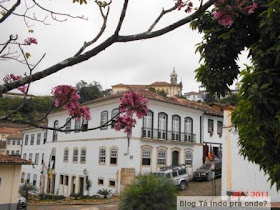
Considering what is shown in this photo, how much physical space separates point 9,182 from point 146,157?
11135 millimetres

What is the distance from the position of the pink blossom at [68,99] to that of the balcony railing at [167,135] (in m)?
22.7

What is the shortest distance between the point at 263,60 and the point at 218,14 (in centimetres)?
316

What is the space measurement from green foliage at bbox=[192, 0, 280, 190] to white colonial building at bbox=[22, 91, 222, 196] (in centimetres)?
1696

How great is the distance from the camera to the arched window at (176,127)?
28.3 meters

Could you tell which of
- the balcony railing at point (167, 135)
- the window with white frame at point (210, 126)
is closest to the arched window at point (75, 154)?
the balcony railing at point (167, 135)

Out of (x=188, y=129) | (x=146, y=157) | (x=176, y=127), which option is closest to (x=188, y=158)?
(x=188, y=129)

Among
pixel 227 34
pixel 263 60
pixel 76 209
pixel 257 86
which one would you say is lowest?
pixel 76 209

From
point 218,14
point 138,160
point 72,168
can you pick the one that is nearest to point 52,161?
point 72,168

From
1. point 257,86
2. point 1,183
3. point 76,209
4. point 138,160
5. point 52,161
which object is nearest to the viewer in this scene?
point 257,86

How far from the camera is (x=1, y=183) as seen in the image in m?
17.5

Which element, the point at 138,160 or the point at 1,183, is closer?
the point at 1,183

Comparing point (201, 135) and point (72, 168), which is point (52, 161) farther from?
point (201, 135)

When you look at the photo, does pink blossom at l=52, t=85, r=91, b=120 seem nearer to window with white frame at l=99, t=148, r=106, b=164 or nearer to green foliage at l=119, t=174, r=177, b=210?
green foliage at l=119, t=174, r=177, b=210

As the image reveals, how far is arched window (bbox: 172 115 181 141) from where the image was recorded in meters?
28.3
